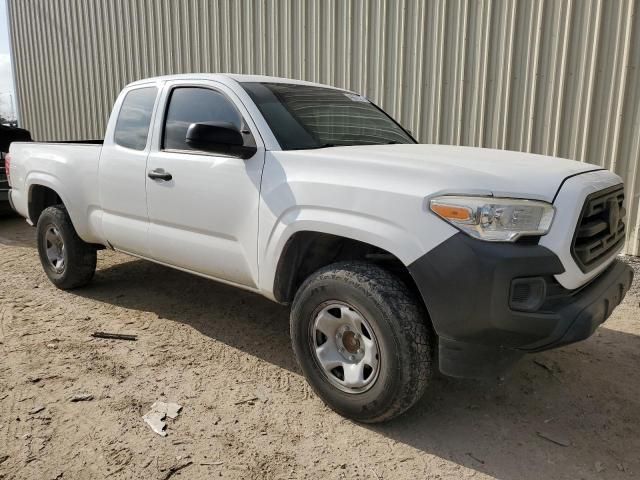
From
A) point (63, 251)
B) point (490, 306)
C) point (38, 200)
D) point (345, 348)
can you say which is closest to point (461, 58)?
point (345, 348)

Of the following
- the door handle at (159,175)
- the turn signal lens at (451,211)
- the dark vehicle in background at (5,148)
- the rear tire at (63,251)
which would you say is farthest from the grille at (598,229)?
the dark vehicle in background at (5,148)

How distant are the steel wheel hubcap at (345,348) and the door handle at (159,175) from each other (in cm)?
155

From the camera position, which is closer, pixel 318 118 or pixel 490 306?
pixel 490 306

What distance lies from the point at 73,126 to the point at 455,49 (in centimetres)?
929

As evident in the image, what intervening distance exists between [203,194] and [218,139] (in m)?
0.49

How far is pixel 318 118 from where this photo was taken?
143 inches

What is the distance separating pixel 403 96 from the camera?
21.7 feet

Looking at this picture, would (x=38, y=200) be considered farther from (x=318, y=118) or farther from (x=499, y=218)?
(x=499, y=218)

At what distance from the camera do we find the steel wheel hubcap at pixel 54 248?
509 centimetres

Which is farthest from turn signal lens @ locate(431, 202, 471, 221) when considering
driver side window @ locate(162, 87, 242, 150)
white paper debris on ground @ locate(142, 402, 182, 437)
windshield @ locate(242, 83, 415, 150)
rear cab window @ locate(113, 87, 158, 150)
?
rear cab window @ locate(113, 87, 158, 150)

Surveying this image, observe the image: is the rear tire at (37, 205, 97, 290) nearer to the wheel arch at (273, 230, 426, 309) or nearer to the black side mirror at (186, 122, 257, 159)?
the black side mirror at (186, 122, 257, 159)

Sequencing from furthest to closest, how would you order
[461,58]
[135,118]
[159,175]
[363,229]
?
[461,58] → [135,118] → [159,175] → [363,229]

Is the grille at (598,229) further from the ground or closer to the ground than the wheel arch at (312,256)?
further from the ground

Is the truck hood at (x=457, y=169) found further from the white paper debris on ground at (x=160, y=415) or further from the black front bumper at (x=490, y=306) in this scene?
the white paper debris on ground at (x=160, y=415)
